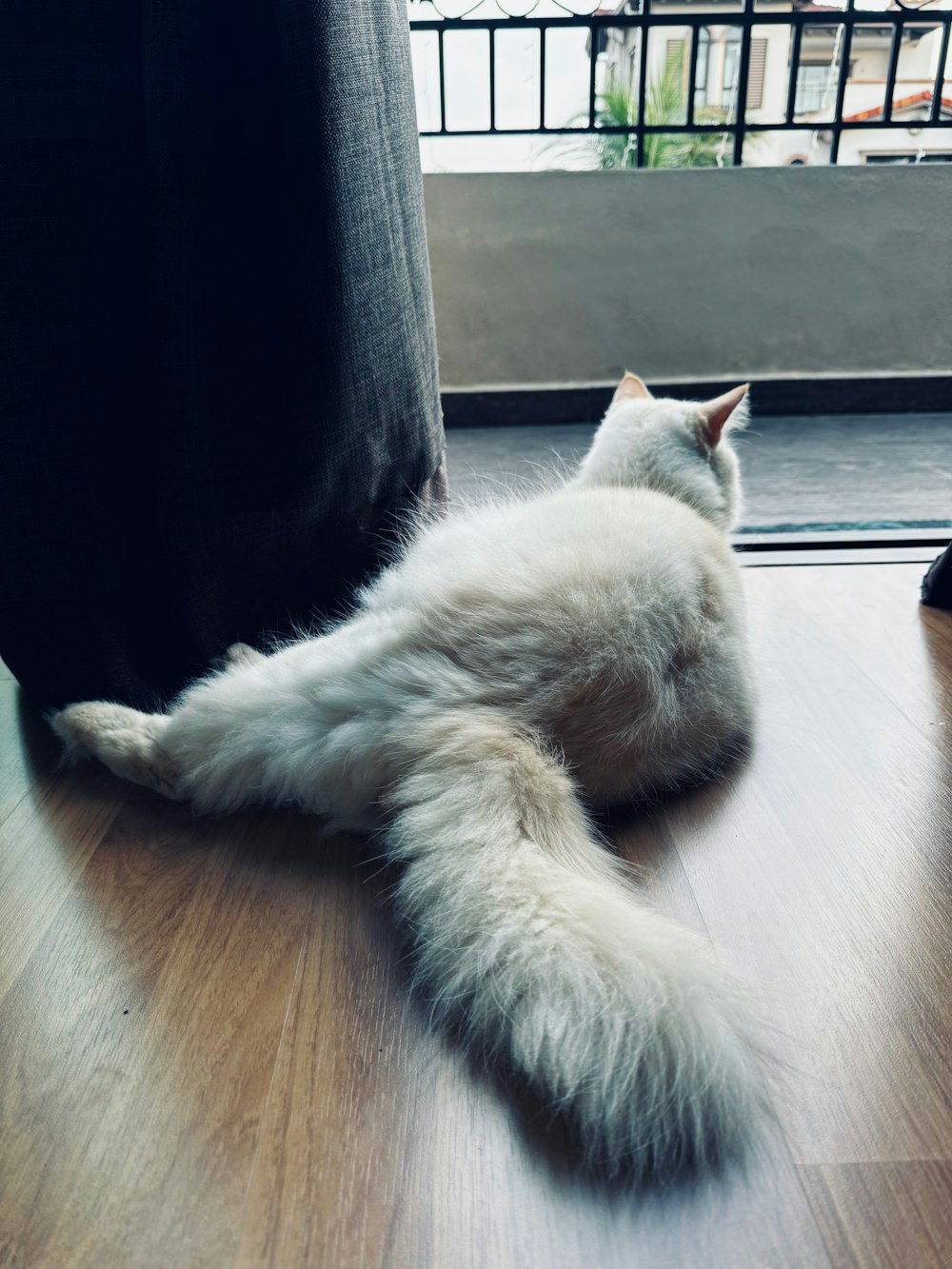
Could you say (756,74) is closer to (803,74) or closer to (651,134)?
(803,74)

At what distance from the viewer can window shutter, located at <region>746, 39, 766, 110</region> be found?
3.03m

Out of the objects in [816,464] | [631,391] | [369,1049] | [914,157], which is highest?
[914,157]

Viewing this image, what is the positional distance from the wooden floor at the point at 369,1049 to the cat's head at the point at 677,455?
17.3 inches

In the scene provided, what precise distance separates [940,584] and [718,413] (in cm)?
56

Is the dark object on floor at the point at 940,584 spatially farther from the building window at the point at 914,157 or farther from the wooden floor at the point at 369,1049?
the building window at the point at 914,157

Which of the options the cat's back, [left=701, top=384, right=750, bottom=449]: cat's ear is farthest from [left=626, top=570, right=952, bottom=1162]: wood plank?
[left=701, top=384, right=750, bottom=449]: cat's ear

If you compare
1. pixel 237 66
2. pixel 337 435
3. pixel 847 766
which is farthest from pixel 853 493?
pixel 237 66

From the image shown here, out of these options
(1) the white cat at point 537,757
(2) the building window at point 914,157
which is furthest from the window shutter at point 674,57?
(1) the white cat at point 537,757

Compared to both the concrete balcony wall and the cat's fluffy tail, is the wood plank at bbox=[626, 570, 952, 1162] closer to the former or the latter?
the cat's fluffy tail

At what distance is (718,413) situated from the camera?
1355 millimetres

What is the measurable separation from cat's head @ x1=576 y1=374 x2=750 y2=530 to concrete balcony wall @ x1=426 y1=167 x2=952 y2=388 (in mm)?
1798

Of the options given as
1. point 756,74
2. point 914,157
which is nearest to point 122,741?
point 756,74

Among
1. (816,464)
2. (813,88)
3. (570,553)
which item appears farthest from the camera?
(813,88)

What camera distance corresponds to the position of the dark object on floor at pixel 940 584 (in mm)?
1547
